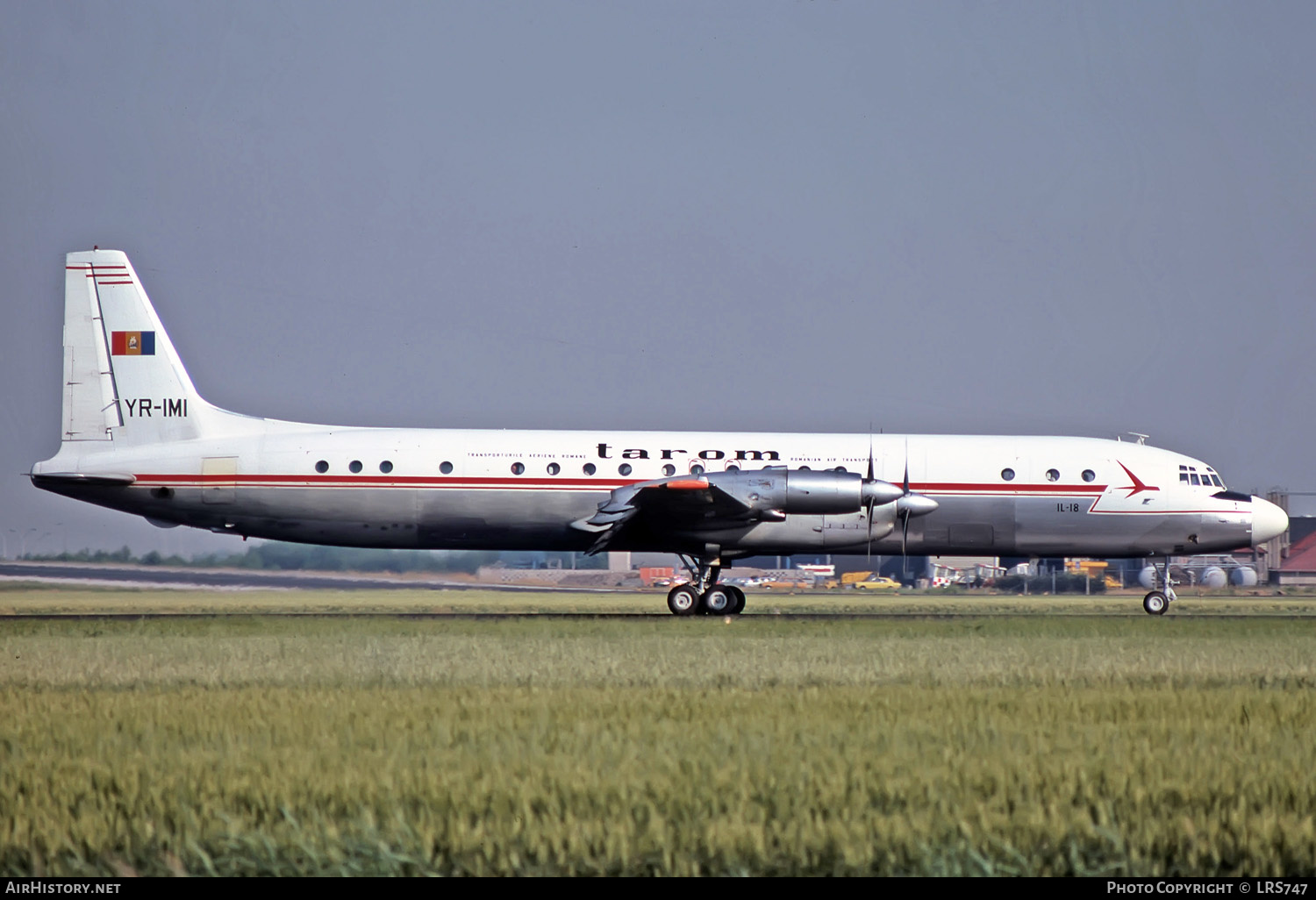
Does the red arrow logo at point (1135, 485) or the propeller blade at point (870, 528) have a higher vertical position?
the red arrow logo at point (1135, 485)

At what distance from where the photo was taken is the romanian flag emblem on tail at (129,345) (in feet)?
102

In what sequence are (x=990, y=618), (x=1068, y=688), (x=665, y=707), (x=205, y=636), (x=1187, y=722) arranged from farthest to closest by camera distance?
(x=990, y=618) < (x=205, y=636) < (x=1068, y=688) < (x=665, y=707) < (x=1187, y=722)

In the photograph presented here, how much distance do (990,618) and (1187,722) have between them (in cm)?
1921

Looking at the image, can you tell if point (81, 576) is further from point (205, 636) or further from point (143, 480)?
point (205, 636)

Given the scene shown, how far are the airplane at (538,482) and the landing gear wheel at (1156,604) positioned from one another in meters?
2.44

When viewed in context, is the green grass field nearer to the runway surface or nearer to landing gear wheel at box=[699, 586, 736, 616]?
landing gear wheel at box=[699, 586, 736, 616]

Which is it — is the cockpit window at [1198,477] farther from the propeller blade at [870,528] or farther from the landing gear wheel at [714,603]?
the landing gear wheel at [714,603]

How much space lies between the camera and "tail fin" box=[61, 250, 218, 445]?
30.8 meters

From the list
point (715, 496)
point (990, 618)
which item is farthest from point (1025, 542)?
point (715, 496)

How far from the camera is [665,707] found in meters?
13.7

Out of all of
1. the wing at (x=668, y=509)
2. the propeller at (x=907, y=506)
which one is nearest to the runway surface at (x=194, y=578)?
the wing at (x=668, y=509)

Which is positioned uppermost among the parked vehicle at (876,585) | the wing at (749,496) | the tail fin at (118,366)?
the tail fin at (118,366)

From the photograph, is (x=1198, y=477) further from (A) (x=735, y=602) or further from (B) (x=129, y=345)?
(B) (x=129, y=345)

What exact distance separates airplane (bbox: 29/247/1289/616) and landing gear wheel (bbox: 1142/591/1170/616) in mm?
2444
